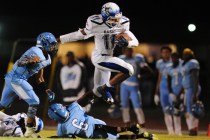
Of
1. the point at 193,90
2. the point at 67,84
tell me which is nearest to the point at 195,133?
the point at 193,90

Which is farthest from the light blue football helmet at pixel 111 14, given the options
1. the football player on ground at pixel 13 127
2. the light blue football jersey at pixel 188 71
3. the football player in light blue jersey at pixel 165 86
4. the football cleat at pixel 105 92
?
the football player in light blue jersey at pixel 165 86

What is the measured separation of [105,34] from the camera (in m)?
9.76

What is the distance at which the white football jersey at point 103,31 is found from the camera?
9.72 m

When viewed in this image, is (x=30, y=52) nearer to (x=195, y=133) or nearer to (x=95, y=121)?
(x=95, y=121)

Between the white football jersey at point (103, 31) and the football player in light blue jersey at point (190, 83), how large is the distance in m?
3.08

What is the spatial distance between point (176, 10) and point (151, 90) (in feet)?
20.6

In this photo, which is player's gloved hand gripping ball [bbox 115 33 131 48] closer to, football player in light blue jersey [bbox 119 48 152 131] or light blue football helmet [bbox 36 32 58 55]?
light blue football helmet [bbox 36 32 58 55]


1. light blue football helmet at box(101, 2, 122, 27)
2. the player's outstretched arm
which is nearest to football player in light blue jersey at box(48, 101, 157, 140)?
the player's outstretched arm

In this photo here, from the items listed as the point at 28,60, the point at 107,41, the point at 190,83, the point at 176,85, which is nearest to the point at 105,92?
the point at 107,41

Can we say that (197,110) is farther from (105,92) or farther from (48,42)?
(48,42)

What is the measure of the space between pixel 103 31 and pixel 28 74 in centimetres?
134

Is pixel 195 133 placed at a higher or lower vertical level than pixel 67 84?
lower

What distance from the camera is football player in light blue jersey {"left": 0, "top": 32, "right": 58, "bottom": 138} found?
30.6 ft

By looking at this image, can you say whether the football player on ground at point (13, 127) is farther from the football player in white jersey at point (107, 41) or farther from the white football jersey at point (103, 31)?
the white football jersey at point (103, 31)
